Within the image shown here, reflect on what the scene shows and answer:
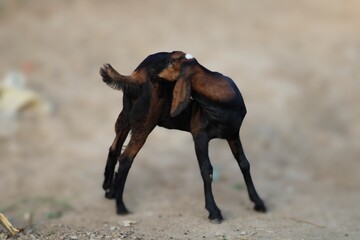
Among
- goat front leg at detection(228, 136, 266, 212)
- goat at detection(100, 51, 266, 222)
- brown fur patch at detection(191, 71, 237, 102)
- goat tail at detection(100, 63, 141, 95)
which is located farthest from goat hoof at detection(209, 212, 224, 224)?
goat tail at detection(100, 63, 141, 95)

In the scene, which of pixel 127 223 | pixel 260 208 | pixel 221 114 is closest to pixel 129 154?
pixel 127 223

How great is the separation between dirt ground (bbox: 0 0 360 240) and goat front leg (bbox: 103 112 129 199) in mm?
301

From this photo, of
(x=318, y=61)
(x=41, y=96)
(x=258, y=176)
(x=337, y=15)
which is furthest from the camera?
(x=337, y=15)

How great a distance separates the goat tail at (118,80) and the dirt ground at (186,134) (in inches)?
48.0

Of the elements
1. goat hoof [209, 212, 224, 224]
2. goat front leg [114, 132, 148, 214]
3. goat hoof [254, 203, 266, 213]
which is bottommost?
goat hoof [209, 212, 224, 224]

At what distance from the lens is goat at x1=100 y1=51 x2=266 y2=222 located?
461 centimetres

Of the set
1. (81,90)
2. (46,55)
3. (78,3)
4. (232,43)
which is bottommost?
(81,90)

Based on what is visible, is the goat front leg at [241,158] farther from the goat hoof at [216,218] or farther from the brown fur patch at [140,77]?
the brown fur patch at [140,77]

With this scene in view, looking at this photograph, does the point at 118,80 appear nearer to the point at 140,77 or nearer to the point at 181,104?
the point at 140,77

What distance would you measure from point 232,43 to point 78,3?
342cm

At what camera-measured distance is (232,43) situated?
33.0 feet

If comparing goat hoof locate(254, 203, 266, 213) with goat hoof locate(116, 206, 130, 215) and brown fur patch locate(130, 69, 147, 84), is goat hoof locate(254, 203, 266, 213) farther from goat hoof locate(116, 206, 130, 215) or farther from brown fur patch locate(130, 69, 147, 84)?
brown fur patch locate(130, 69, 147, 84)

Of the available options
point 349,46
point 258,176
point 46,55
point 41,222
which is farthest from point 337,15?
point 41,222

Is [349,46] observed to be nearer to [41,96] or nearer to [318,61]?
[318,61]
